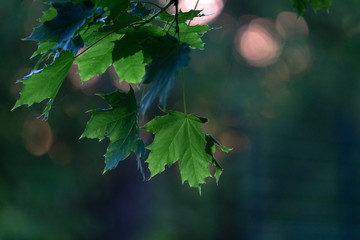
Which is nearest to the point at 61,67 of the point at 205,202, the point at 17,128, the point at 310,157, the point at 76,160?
the point at 17,128

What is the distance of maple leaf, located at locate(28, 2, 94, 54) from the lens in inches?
21.2

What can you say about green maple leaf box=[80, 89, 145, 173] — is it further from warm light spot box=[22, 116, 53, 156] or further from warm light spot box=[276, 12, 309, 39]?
warm light spot box=[276, 12, 309, 39]

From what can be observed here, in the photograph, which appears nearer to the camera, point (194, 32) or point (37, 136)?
point (194, 32)

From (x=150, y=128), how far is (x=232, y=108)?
6.84 metres

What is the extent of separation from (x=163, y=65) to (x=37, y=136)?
18.7 feet

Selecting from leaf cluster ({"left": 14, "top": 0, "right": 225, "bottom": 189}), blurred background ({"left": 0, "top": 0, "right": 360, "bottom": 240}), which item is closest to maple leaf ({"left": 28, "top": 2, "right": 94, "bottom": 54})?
leaf cluster ({"left": 14, "top": 0, "right": 225, "bottom": 189})

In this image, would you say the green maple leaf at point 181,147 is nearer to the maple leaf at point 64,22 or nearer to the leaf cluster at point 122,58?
the leaf cluster at point 122,58

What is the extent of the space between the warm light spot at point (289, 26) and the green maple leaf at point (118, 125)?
6514 mm

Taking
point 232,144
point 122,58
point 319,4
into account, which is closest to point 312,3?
point 319,4

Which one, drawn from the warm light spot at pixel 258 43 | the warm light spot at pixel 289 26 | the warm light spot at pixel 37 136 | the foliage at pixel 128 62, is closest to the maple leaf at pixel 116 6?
the foliage at pixel 128 62

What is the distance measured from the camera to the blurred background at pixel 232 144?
5.22 meters

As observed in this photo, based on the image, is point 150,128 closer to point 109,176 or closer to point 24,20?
point 24,20

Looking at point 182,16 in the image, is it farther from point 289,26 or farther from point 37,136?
point 289,26

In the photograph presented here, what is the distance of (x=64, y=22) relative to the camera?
1.80ft
